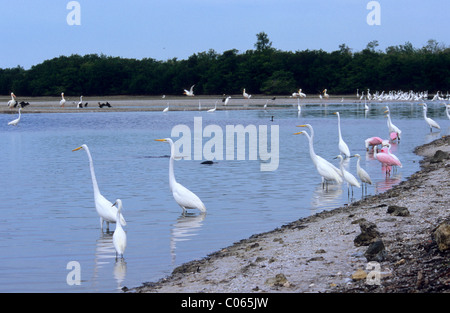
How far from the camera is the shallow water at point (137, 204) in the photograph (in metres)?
8.27

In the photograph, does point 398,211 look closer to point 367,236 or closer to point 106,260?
point 367,236

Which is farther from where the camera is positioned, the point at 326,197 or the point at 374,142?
the point at 374,142

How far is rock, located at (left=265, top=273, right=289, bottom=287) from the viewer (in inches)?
243

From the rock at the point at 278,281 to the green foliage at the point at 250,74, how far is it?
87.0m

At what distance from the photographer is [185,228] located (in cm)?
1063

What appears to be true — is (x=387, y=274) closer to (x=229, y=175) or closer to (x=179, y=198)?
(x=179, y=198)

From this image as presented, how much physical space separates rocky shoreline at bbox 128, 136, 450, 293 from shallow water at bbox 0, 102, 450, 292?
749mm

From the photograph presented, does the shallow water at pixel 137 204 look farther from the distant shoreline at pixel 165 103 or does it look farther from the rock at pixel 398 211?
the distant shoreline at pixel 165 103

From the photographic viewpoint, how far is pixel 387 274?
232 inches

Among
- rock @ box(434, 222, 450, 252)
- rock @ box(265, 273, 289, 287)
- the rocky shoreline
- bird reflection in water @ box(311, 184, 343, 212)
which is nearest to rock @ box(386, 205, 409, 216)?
the rocky shoreline

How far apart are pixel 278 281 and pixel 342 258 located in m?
1.01

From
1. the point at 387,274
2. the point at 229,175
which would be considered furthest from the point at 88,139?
the point at 387,274

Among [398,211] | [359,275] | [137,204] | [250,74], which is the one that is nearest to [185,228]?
[137,204]

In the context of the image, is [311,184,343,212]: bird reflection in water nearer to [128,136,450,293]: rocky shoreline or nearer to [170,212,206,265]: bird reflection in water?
[170,212,206,265]: bird reflection in water
